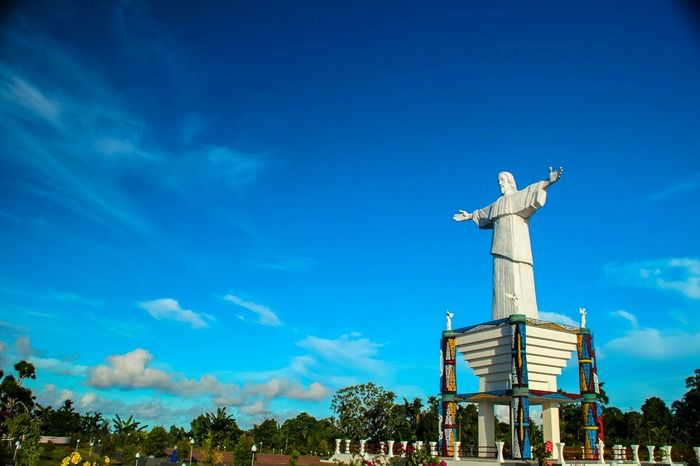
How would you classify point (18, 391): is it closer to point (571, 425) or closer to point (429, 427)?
point (429, 427)

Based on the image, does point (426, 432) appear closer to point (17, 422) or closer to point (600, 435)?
point (600, 435)

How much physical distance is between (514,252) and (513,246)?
0.38 m

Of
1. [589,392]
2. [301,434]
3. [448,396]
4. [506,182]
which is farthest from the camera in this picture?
[301,434]

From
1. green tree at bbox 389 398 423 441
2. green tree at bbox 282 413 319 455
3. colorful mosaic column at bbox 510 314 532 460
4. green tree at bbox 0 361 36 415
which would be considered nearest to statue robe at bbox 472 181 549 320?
colorful mosaic column at bbox 510 314 532 460

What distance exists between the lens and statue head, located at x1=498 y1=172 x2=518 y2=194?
121 feet

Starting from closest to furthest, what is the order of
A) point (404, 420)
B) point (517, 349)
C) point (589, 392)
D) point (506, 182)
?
point (517, 349) → point (589, 392) → point (506, 182) → point (404, 420)

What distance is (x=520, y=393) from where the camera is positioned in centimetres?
3062

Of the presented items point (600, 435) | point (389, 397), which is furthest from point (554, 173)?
point (389, 397)

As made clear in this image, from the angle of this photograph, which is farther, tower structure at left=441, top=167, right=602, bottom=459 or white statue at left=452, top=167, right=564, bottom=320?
white statue at left=452, top=167, right=564, bottom=320

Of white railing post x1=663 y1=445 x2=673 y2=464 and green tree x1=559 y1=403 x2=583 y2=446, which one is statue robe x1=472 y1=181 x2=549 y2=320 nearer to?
white railing post x1=663 y1=445 x2=673 y2=464

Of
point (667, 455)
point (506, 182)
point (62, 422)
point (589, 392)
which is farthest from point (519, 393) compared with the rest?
point (62, 422)

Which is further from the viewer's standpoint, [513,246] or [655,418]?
[655,418]

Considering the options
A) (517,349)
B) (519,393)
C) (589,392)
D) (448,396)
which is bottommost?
(448,396)

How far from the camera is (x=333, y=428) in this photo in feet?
196
